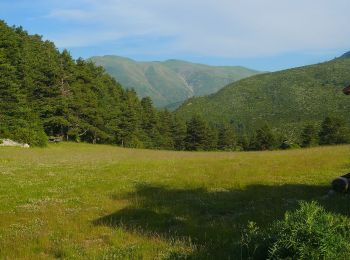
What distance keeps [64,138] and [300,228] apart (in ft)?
282

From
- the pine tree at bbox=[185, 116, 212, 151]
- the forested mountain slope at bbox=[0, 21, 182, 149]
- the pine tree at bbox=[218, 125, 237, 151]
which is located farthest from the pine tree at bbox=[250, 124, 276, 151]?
the forested mountain slope at bbox=[0, 21, 182, 149]

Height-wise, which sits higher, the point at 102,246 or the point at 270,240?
the point at 270,240

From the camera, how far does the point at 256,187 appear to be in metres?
21.5

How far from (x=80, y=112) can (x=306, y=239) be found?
278ft

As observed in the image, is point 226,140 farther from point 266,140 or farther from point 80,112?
point 80,112

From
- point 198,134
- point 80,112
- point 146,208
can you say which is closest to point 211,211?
point 146,208

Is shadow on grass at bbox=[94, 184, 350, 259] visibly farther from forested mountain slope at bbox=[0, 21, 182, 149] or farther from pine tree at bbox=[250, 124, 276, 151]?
pine tree at bbox=[250, 124, 276, 151]

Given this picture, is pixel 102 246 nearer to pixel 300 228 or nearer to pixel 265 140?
pixel 300 228

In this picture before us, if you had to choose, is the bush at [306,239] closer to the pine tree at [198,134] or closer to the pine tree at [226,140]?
the pine tree at [198,134]

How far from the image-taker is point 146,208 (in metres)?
16.7

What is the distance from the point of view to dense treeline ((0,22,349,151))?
68.2m

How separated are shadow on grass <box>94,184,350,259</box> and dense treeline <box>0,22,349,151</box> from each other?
5123 cm

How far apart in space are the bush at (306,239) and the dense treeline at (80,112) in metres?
61.4

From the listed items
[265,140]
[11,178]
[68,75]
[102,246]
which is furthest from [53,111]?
[102,246]
